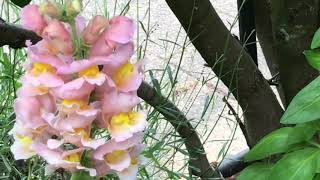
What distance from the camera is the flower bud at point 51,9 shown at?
0.57 meters

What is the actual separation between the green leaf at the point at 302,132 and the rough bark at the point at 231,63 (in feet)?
0.60

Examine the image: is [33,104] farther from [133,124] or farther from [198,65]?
[198,65]

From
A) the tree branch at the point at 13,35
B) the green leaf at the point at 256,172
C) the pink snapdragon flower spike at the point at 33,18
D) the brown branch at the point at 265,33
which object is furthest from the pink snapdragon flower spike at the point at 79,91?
the brown branch at the point at 265,33

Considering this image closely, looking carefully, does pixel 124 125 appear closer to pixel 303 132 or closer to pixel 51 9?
pixel 51 9

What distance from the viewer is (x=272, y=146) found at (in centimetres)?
99

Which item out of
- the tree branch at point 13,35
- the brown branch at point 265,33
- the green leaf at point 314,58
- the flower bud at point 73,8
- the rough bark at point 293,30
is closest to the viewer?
the flower bud at point 73,8

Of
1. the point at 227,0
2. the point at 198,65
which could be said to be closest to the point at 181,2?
the point at 198,65

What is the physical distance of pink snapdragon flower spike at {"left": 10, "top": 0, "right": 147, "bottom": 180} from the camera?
572 mm

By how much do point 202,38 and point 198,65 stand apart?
1180 millimetres

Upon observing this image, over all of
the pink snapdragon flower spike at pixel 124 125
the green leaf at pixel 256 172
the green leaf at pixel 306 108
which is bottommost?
the green leaf at pixel 256 172

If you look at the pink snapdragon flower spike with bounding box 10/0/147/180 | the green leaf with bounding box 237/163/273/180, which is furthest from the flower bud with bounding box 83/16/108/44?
the green leaf with bounding box 237/163/273/180

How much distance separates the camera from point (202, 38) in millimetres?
1063

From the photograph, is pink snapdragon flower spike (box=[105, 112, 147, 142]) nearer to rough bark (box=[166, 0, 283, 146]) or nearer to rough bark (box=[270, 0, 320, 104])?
rough bark (box=[166, 0, 283, 146])

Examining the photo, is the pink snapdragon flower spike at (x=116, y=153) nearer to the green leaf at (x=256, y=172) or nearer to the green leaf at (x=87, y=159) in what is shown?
the green leaf at (x=87, y=159)
